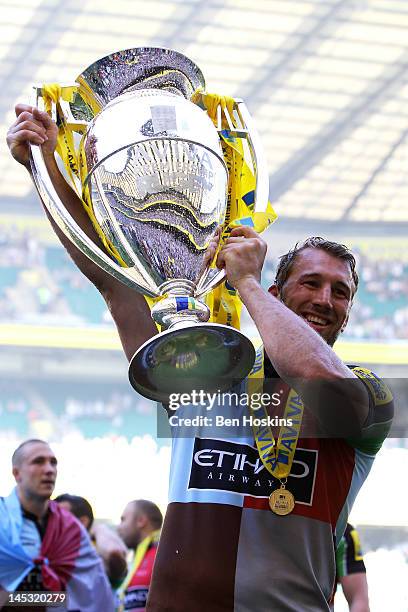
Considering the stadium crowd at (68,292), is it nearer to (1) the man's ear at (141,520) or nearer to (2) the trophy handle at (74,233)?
(1) the man's ear at (141,520)

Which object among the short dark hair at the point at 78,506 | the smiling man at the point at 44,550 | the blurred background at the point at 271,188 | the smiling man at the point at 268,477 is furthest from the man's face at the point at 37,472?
the blurred background at the point at 271,188

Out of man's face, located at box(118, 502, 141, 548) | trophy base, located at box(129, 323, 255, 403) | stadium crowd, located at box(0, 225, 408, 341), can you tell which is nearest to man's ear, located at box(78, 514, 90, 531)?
man's face, located at box(118, 502, 141, 548)

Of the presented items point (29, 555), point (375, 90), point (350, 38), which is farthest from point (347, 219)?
point (29, 555)

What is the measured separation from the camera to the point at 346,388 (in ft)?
4.72

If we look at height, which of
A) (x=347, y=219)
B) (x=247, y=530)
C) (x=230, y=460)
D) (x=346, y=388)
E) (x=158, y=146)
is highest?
(x=347, y=219)

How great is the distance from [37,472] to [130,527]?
0.75m

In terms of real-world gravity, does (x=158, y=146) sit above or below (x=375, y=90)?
below

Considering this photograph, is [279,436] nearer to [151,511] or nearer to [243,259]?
[243,259]

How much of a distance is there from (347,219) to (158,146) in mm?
16423

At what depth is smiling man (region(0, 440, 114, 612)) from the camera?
3.06 meters

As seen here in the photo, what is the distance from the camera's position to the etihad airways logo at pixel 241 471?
57.2 inches

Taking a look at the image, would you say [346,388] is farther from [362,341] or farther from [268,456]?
[362,341]

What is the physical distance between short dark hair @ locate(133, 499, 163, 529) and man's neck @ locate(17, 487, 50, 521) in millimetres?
738

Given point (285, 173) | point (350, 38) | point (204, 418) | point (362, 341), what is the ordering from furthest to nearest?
1. point (285, 173)
2. point (362, 341)
3. point (350, 38)
4. point (204, 418)
